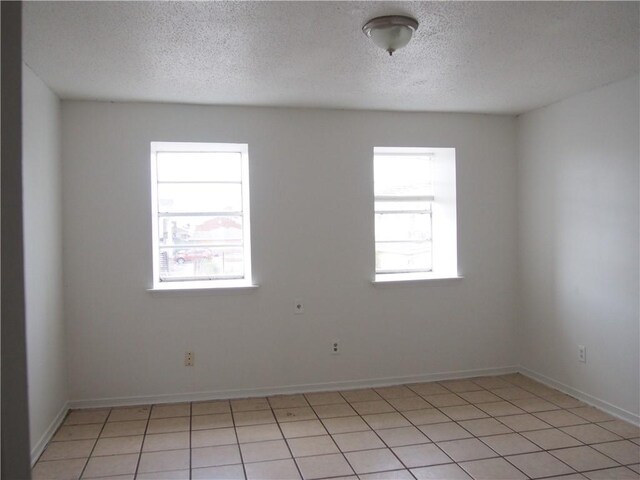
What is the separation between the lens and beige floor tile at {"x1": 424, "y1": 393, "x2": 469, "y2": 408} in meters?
3.89

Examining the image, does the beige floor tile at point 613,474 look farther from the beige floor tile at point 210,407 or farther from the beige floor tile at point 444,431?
the beige floor tile at point 210,407

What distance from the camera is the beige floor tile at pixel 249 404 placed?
3.86 m

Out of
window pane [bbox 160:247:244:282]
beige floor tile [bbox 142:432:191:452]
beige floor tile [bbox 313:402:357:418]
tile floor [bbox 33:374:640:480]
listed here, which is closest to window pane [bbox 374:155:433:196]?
window pane [bbox 160:247:244:282]

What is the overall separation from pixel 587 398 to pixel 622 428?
1.57 ft

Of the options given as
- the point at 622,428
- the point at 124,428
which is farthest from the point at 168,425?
the point at 622,428

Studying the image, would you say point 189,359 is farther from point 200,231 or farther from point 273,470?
point 273,470

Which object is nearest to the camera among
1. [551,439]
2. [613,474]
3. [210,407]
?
[613,474]

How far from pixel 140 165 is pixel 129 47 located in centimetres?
133

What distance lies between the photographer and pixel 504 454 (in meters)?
3.02

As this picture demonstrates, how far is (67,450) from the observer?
3145 mm

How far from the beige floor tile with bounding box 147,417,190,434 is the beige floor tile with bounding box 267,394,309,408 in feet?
2.12

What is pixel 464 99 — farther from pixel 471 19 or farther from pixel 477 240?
pixel 471 19

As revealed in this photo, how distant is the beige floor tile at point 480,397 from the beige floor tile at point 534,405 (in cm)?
15

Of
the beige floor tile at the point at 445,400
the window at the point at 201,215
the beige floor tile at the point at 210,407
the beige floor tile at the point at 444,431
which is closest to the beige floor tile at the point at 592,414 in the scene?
the beige floor tile at the point at 445,400
